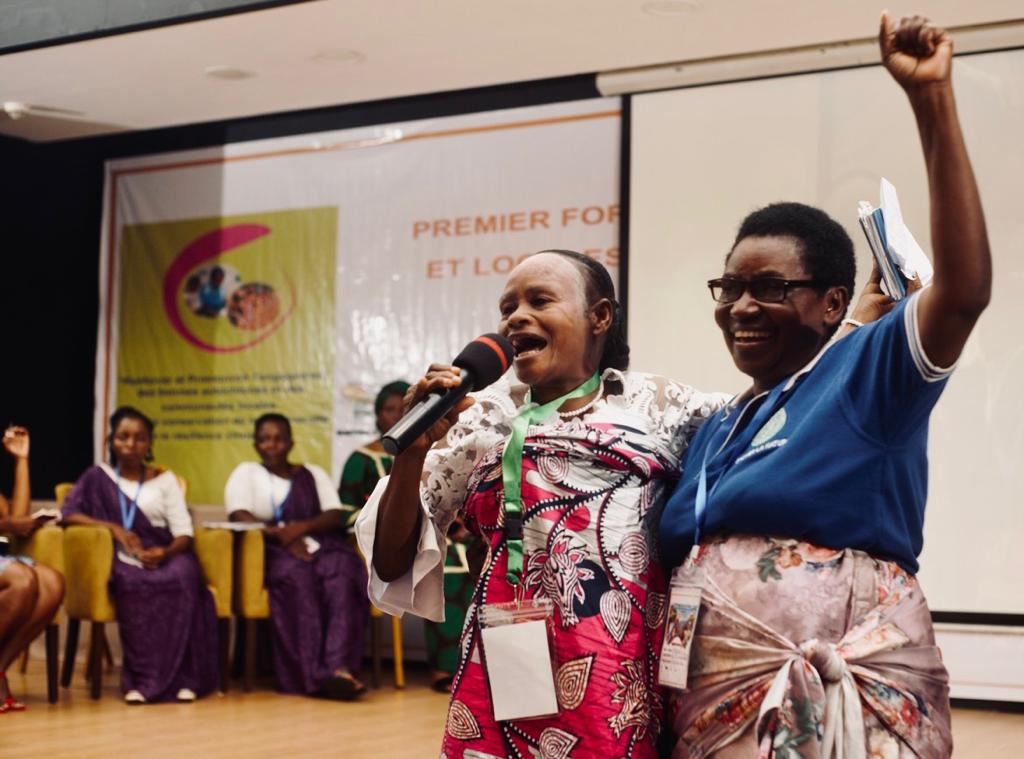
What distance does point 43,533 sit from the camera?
251 inches

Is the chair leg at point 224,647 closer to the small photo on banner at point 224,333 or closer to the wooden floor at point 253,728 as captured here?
the wooden floor at point 253,728

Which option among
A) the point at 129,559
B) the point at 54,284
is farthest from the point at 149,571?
the point at 54,284

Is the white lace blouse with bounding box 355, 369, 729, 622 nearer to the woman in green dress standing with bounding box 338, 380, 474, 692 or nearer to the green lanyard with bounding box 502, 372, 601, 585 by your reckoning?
the green lanyard with bounding box 502, 372, 601, 585

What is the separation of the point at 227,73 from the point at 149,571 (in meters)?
2.64

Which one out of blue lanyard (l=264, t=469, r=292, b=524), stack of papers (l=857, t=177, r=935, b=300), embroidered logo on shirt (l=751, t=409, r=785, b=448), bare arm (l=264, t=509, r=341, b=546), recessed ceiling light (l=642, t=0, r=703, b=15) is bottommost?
bare arm (l=264, t=509, r=341, b=546)

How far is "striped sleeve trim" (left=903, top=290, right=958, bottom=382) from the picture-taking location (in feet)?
4.48

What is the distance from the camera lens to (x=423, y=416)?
1.57m

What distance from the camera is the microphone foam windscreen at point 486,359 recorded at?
1.67m

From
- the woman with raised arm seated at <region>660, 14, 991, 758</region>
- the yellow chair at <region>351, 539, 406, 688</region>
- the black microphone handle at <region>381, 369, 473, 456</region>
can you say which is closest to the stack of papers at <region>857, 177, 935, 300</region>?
the woman with raised arm seated at <region>660, 14, 991, 758</region>

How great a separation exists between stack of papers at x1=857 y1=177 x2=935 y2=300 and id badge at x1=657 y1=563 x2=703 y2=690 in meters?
0.47

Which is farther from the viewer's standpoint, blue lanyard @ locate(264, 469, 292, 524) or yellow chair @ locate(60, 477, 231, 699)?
blue lanyard @ locate(264, 469, 292, 524)

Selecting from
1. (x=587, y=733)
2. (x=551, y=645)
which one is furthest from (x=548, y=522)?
(x=587, y=733)

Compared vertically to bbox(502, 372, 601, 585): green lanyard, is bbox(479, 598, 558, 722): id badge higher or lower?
lower

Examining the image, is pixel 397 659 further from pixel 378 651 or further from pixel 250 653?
pixel 250 653
